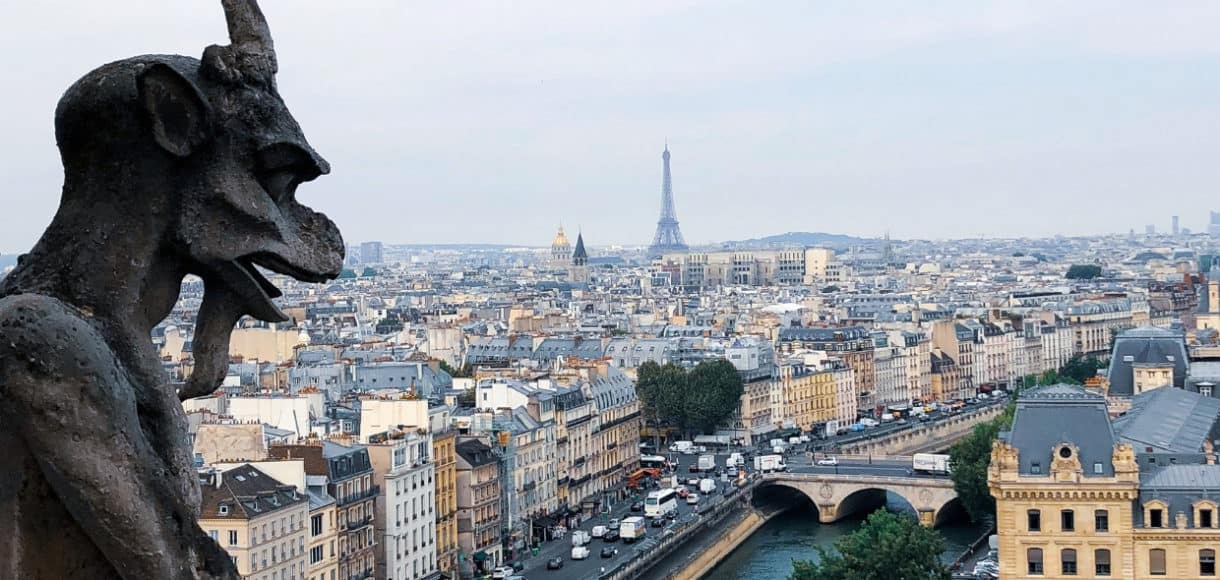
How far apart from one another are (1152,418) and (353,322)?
79.0 meters

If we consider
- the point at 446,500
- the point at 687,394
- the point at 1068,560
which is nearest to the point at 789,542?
the point at 446,500

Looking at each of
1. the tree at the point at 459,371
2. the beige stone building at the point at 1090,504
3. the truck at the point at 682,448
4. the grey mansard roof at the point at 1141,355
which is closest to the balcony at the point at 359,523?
the beige stone building at the point at 1090,504

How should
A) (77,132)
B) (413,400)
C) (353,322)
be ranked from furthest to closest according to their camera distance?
(353,322)
(413,400)
(77,132)

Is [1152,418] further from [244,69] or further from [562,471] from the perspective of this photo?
[244,69]

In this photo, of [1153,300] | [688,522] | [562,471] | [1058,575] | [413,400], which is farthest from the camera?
[1153,300]

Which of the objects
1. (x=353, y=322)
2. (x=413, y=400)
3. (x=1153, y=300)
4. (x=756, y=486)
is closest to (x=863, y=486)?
(x=756, y=486)

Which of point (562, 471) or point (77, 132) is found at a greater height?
point (77, 132)

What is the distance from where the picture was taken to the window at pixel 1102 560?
3322cm

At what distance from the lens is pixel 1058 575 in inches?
1323

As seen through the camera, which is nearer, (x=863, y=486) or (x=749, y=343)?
(x=863, y=486)

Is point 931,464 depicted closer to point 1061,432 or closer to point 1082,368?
point 1082,368

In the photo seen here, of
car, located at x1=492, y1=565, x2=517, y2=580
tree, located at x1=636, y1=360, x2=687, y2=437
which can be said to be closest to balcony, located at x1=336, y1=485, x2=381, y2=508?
car, located at x1=492, y1=565, x2=517, y2=580

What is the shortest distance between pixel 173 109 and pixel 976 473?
Result: 5453 cm

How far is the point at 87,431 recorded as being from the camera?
13.0 feet
